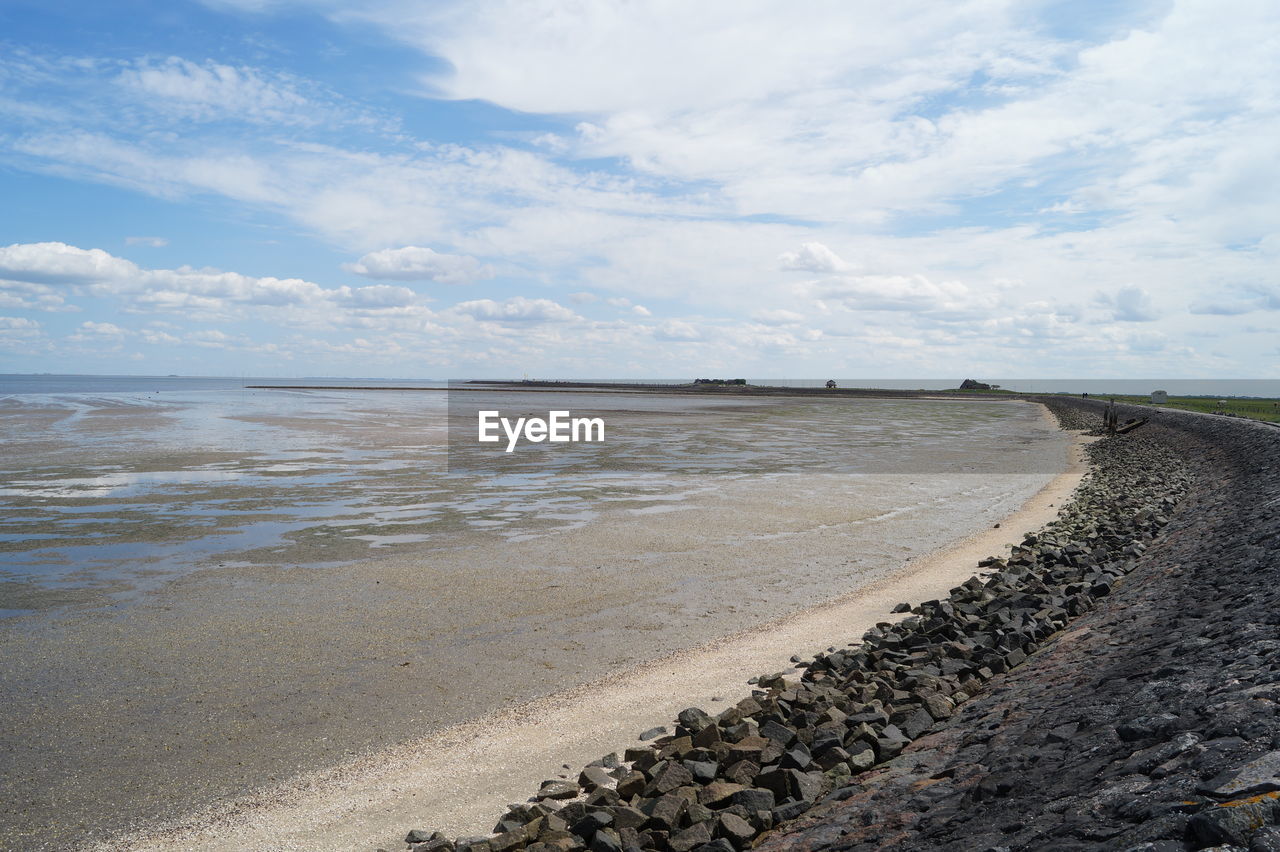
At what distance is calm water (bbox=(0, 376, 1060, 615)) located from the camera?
14102 mm

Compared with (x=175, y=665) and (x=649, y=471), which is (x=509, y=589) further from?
(x=649, y=471)

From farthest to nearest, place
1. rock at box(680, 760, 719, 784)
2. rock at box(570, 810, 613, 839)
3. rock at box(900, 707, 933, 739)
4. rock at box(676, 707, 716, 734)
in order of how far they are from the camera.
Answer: rock at box(676, 707, 716, 734)
rock at box(900, 707, 933, 739)
rock at box(680, 760, 719, 784)
rock at box(570, 810, 613, 839)

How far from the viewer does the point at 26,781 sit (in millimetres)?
6332

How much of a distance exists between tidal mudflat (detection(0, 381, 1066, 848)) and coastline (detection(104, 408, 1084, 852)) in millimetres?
310

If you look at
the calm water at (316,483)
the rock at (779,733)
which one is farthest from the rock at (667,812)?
the calm water at (316,483)

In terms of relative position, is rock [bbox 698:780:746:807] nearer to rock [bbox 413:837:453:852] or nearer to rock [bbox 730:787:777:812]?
rock [bbox 730:787:777:812]

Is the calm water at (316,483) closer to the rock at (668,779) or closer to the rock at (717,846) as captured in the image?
the rock at (668,779)

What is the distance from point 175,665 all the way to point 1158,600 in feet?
35.7

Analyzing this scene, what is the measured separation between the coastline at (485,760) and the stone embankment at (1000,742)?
1.43ft

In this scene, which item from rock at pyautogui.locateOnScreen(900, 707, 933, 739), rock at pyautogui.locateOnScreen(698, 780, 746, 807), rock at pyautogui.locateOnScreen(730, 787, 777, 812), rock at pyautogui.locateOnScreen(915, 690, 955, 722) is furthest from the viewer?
rock at pyautogui.locateOnScreen(915, 690, 955, 722)

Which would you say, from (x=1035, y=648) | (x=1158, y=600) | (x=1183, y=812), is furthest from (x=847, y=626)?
(x=1183, y=812)

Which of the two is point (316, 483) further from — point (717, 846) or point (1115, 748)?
Result: point (1115, 748)

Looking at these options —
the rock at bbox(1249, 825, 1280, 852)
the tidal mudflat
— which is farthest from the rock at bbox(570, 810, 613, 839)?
the rock at bbox(1249, 825, 1280, 852)

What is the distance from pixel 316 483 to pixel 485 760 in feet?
60.2
